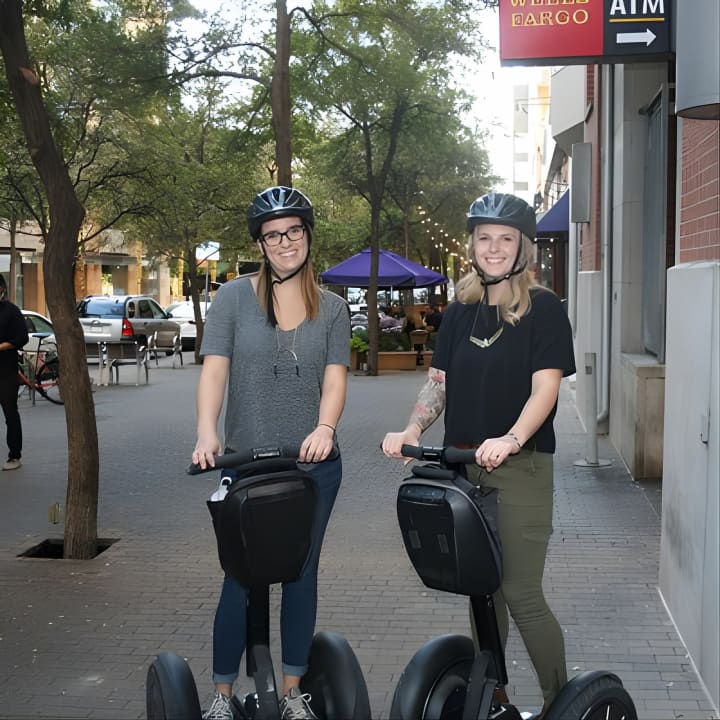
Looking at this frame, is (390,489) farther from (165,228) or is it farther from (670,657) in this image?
(165,228)

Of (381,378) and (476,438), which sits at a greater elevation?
(476,438)

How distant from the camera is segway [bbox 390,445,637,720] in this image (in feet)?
10.3

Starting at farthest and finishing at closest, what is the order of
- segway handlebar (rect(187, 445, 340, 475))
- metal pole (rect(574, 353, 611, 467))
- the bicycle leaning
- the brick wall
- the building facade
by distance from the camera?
the bicycle leaning
metal pole (rect(574, 353, 611, 467))
the brick wall
the building facade
segway handlebar (rect(187, 445, 340, 475))

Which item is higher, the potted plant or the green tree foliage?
the green tree foliage

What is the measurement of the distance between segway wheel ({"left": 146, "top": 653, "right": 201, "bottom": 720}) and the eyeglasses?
140cm

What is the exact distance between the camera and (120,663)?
16.3ft

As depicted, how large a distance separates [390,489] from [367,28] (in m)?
11.5

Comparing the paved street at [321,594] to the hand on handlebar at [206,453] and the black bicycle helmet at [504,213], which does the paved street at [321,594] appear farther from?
the black bicycle helmet at [504,213]

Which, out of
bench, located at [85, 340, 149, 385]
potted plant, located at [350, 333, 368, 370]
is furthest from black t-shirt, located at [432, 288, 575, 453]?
potted plant, located at [350, 333, 368, 370]

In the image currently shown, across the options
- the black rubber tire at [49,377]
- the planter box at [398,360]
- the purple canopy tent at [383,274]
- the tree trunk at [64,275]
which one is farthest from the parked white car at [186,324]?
the tree trunk at [64,275]

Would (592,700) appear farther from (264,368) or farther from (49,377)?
(49,377)

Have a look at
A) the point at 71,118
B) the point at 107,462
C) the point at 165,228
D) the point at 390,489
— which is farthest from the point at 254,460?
the point at 165,228

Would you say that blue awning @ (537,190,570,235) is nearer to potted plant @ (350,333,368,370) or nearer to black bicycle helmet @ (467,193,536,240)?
potted plant @ (350,333,368,370)

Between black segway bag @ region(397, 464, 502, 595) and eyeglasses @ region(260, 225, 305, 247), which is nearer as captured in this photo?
black segway bag @ region(397, 464, 502, 595)
